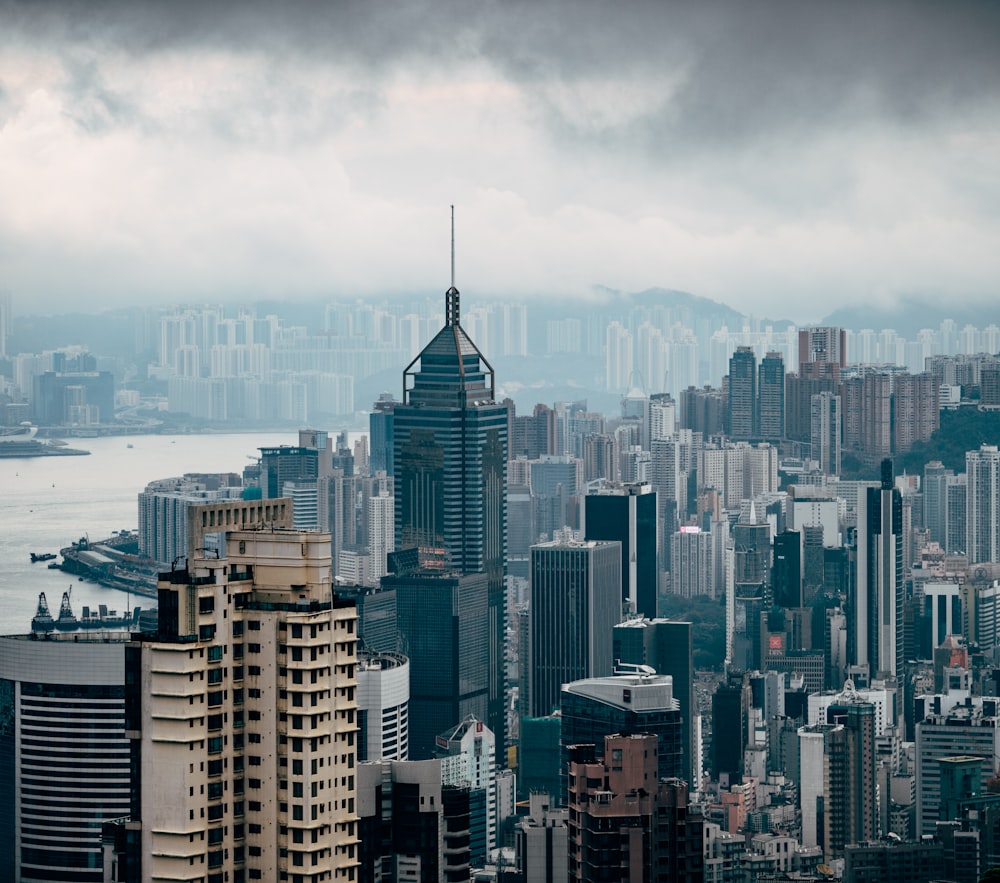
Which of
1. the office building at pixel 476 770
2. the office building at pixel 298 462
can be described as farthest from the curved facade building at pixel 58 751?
the office building at pixel 298 462

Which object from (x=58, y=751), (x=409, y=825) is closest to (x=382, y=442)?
(x=58, y=751)

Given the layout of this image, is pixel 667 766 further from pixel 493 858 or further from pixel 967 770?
pixel 967 770

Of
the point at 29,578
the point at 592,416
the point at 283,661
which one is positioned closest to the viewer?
A: the point at 283,661

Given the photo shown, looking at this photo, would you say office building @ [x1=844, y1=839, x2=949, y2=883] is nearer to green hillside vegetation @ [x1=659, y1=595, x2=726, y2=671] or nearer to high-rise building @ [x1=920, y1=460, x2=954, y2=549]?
green hillside vegetation @ [x1=659, y1=595, x2=726, y2=671]

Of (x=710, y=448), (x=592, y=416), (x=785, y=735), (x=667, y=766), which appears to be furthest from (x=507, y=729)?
(x=710, y=448)

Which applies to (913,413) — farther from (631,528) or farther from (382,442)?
(382,442)
